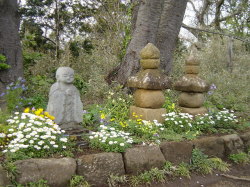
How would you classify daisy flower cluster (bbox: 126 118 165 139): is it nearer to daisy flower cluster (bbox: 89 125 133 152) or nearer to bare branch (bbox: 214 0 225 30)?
daisy flower cluster (bbox: 89 125 133 152)

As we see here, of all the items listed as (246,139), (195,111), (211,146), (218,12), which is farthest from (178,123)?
(218,12)

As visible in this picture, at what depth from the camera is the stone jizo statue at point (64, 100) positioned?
3902 millimetres

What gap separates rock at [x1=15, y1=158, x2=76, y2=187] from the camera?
3.06m

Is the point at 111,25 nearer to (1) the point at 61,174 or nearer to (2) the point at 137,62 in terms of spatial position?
(2) the point at 137,62

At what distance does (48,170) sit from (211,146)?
10.0ft

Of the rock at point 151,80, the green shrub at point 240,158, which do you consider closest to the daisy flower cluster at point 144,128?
the rock at point 151,80

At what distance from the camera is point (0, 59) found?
6.24m

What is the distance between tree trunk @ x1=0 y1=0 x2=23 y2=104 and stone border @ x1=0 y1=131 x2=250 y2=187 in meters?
4.15

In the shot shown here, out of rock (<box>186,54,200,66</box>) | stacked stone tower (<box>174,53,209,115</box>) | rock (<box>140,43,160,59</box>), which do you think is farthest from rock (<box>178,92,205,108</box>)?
rock (<box>140,43,160,59</box>)

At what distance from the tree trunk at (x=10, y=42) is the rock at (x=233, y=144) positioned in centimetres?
548

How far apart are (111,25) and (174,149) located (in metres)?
7.06

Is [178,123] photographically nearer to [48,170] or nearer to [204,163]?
[204,163]

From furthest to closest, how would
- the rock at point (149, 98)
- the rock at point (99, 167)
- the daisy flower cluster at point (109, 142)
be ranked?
the rock at point (149, 98) → the daisy flower cluster at point (109, 142) → the rock at point (99, 167)

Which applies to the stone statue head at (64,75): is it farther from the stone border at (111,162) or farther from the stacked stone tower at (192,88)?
the stacked stone tower at (192,88)
